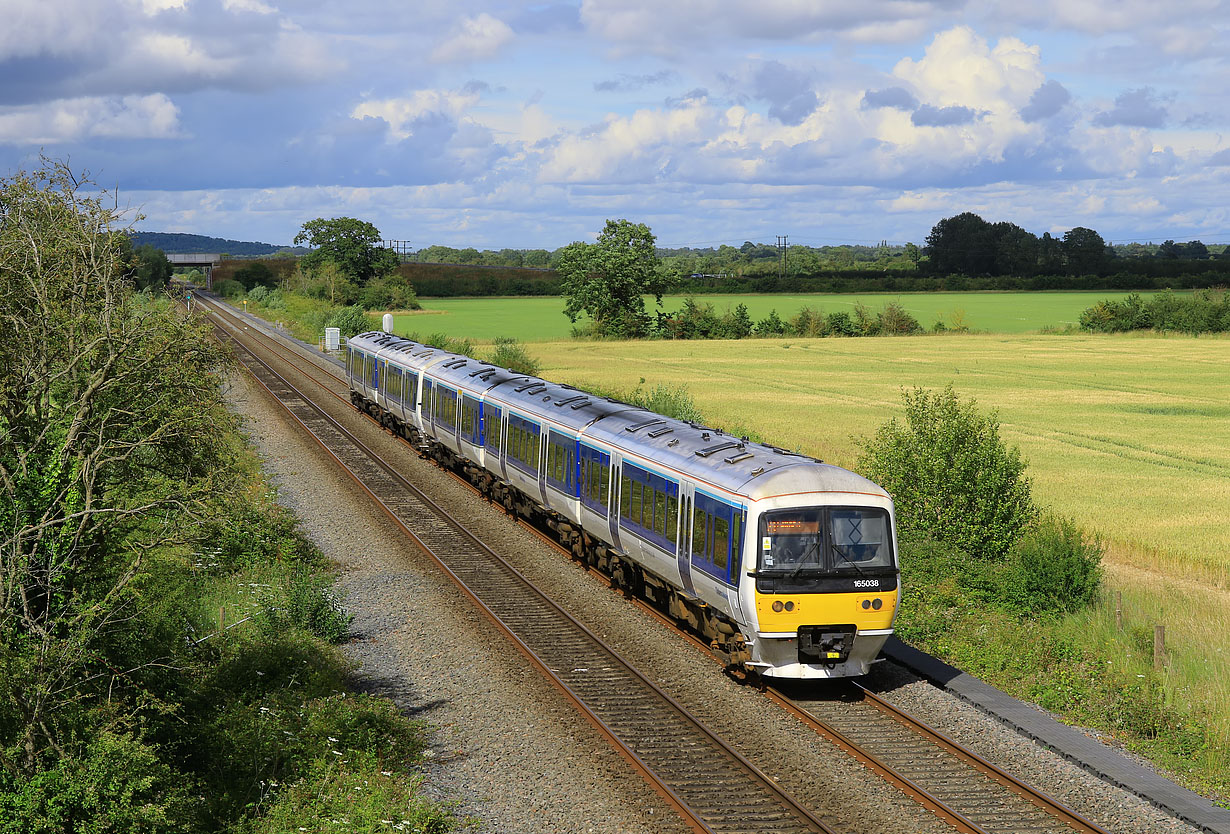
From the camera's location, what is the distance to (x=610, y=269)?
98.9 m

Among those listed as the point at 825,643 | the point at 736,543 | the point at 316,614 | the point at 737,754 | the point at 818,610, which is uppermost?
the point at 736,543

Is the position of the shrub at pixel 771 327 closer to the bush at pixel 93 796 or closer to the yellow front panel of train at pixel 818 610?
the yellow front panel of train at pixel 818 610

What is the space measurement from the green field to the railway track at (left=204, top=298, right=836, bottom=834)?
6903 cm

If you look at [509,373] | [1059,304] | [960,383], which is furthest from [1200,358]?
[509,373]

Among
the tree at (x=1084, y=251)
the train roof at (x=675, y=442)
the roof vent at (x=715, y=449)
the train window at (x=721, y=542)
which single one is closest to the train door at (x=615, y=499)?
the train roof at (x=675, y=442)

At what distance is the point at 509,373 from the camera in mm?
30000

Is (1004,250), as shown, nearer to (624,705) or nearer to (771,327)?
(771,327)

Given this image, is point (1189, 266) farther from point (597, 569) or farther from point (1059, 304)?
point (597, 569)

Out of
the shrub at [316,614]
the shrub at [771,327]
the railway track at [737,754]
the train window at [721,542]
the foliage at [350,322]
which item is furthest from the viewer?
the shrub at [771,327]

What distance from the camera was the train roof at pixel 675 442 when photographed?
1514cm

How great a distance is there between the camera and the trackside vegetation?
33.0 ft

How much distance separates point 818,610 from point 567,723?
3546 mm

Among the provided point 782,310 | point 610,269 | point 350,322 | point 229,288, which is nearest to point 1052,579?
point 350,322

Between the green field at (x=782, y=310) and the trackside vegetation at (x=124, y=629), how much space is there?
7658cm
